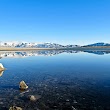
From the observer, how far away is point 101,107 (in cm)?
1852

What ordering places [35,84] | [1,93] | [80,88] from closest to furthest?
1. [1,93]
2. [80,88]
3. [35,84]

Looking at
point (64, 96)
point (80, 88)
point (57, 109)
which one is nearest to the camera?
point (57, 109)

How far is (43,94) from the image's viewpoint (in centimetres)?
2334

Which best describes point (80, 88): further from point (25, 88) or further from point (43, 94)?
point (25, 88)

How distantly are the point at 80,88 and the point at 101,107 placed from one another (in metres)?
7.47

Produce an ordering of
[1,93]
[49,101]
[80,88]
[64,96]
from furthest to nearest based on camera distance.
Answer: [80,88], [1,93], [64,96], [49,101]

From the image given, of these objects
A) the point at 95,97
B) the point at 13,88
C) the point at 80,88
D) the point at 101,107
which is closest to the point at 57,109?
the point at 101,107

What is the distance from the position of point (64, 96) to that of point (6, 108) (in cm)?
704

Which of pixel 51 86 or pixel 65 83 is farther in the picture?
pixel 65 83

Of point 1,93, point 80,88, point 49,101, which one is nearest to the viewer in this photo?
point 49,101

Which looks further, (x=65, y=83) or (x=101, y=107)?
(x=65, y=83)

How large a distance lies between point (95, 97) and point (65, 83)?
814 cm

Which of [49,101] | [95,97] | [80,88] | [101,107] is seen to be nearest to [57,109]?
[49,101]

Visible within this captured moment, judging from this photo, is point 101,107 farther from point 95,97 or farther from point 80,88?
point 80,88
